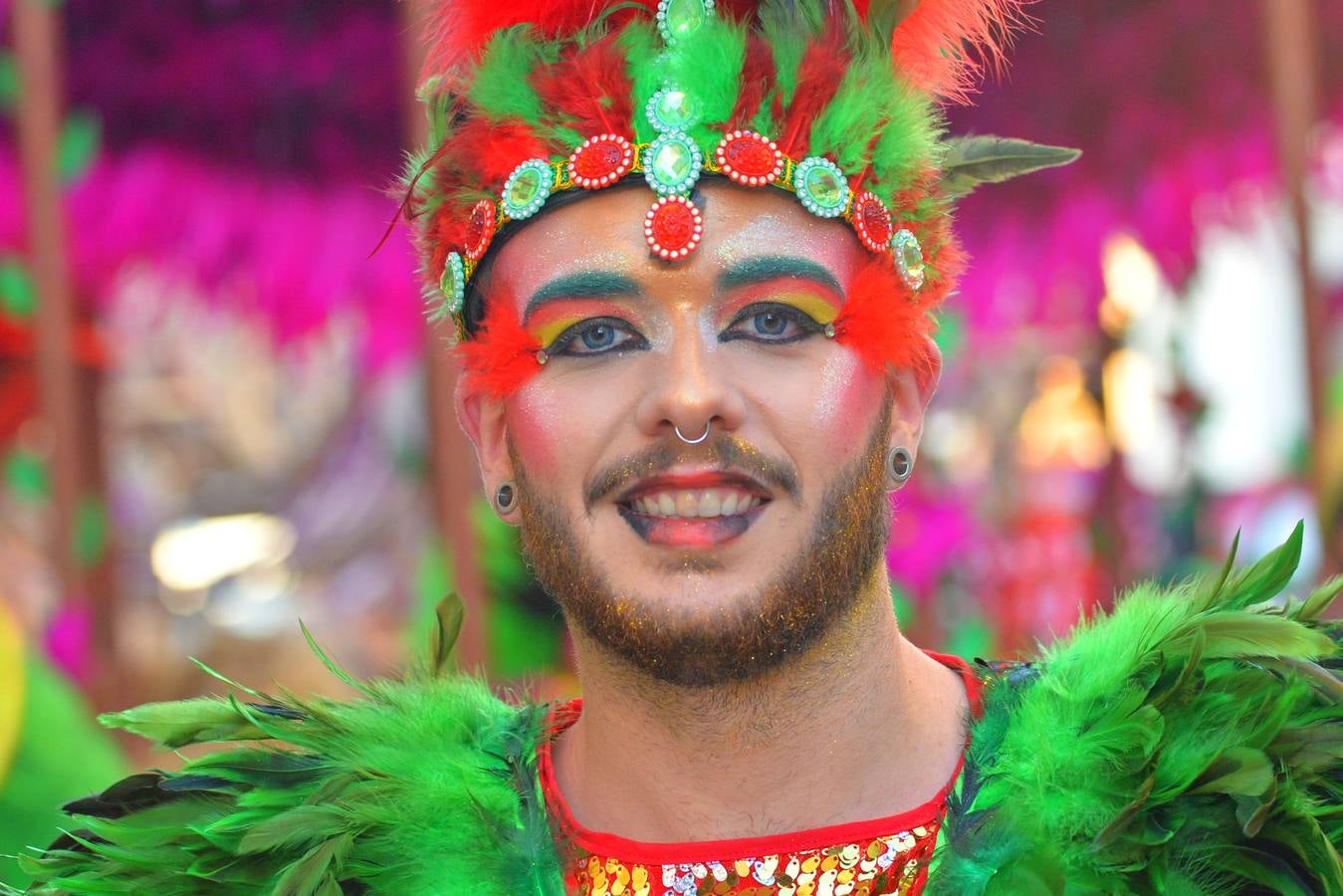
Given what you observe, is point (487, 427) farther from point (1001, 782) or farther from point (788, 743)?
point (1001, 782)

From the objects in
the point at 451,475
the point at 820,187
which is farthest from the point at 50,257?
the point at 820,187

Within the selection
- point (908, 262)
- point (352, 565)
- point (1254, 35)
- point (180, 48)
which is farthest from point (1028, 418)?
point (908, 262)

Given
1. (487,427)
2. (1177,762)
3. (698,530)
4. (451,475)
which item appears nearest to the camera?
(1177,762)

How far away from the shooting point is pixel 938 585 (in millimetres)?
4938

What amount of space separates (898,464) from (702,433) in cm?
34

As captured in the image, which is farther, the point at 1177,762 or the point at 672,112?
the point at 672,112

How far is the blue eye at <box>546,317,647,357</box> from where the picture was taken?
1.90 meters

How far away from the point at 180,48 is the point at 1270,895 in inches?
155

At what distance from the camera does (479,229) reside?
6.64 feet

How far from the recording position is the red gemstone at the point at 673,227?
184 cm

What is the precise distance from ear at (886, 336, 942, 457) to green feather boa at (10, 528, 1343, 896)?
1.12 ft

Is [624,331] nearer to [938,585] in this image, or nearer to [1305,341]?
[1305,341]

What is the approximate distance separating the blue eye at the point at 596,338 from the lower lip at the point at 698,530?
23 cm

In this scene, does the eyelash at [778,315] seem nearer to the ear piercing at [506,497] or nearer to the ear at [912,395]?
the ear at [912,395]
